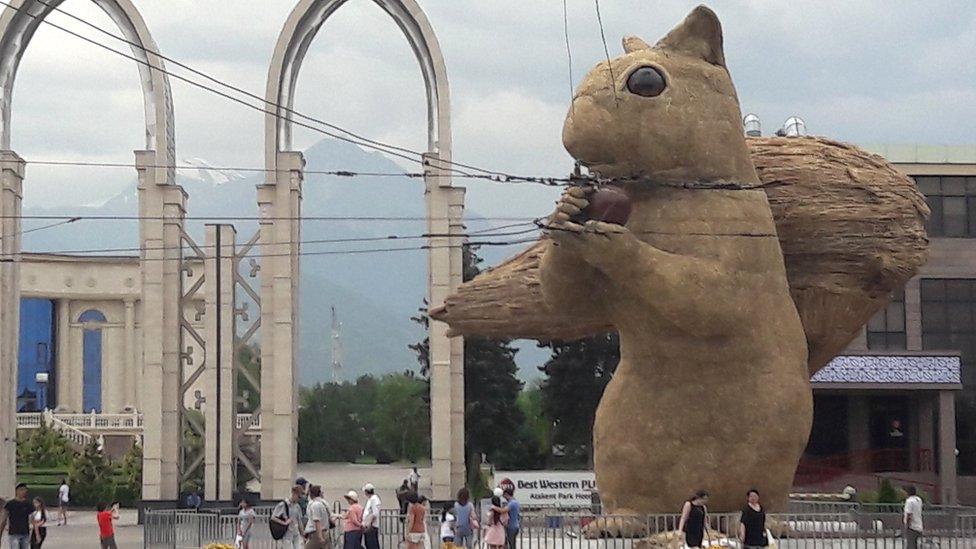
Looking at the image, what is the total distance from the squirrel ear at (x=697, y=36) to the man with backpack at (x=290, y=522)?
7126 mm

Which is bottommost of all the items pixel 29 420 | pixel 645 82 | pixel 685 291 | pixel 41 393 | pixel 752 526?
pixel 29 420

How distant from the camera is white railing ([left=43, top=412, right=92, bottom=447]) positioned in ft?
164

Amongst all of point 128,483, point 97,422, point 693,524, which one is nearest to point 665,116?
point 693,524

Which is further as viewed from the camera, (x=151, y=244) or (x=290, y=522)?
(x=151, y=244)

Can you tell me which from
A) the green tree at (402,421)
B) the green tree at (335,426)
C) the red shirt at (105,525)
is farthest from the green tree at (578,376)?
the green tree at (335,426)

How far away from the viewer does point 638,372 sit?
52.6 feet

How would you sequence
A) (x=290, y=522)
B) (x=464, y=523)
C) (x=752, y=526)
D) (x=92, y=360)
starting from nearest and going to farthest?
1. (x=752, y=526)
2. (x=290, y=522)
3. (x=464, y=523)
4. (x=92, y=360)

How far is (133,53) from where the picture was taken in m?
29.0

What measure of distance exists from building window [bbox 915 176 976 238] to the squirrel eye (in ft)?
87.8

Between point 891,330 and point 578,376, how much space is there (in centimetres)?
1056

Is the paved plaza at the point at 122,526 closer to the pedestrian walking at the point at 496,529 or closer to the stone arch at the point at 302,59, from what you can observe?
the stone arch at the point at 302,59

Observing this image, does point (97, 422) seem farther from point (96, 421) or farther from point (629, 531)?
point (629, 531)

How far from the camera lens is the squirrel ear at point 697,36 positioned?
619 inches

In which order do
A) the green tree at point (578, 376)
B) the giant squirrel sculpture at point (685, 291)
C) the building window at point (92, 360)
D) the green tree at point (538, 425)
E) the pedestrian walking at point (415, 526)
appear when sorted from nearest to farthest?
the giant squirrel sculpture at point (685, 291), the pedestrian walking at point (415, 526), the green tree at point (578, 376), the green tree at point (538, 425), the building window at point (92, 360)
